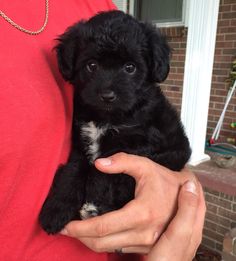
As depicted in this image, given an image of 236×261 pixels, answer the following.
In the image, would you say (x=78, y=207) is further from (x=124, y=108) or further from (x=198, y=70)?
(x=198, y=70)

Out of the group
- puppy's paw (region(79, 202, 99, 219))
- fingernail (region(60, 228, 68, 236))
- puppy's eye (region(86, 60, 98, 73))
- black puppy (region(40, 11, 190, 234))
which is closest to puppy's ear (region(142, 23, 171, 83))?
black puppy (region(40, 11, 190, 234))

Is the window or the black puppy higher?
the window

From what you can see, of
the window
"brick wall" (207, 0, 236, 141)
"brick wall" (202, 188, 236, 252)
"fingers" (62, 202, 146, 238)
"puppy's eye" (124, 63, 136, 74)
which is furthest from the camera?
the window

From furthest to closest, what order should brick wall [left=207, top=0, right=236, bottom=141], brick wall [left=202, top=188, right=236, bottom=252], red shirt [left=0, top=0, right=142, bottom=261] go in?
1. brick wall [left=207, top=0, right=236, bottom=141]
2. brick wall [left=202, top=188, right=236, bottom=252]
3. red shirt [left=0, top=0, right=142, bottom=261]

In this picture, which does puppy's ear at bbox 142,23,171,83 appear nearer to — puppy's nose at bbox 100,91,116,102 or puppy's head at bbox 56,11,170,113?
puppy's head at bbox 56,11,170,113

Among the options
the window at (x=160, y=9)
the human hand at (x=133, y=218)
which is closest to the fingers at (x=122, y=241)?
the human hand at (x=133, y=218)

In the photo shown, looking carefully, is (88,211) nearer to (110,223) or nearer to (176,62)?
(110,223)

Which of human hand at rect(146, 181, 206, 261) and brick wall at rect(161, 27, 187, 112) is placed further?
brick wall at rect(161, 27, 187, 112)

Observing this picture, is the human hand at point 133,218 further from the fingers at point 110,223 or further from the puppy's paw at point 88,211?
the puppy's paw at point 88,211
